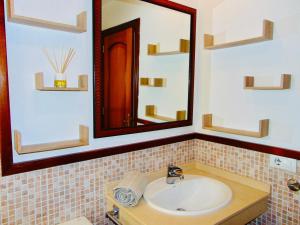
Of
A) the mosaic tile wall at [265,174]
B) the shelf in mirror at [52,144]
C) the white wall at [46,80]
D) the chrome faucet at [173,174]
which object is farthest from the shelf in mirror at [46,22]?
the mosaic tile wall at [265,174]

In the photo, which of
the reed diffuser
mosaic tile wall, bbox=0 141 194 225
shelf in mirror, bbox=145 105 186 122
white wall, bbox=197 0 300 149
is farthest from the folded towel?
white wall, bbox=197 0 300 149

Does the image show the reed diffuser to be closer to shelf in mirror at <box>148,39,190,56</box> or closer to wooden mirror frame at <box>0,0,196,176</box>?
wooden mirror frame at <box>0,0,196,176</box>

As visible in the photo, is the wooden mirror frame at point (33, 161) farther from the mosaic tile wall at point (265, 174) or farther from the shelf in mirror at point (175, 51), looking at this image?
the shelf in mirror at point (175, 51)

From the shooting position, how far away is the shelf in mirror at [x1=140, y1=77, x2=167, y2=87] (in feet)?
5.59

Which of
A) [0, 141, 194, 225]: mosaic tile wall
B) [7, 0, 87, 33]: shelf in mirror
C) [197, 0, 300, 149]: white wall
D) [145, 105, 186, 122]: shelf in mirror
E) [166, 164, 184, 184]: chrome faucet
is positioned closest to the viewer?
[7, 0, 87, 33]: shelf in mirror

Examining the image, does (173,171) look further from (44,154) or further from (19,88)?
(19,88)

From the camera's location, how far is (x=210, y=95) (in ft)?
6.58

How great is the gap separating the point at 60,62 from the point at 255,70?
4.23ft

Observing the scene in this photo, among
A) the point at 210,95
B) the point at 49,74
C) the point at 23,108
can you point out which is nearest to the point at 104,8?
the point at 49,74

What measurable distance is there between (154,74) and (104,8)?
58cm

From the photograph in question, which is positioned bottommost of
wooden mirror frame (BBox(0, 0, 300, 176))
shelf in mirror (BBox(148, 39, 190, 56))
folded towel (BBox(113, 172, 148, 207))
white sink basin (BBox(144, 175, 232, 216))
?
white sink basin (BBox(144, 175, 232, 216))

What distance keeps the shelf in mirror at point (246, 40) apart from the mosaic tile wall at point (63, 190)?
3.15 ft

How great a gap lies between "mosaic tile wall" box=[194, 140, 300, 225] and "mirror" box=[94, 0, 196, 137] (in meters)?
0.39

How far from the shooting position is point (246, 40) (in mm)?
1612
